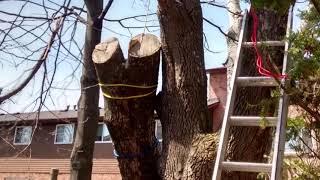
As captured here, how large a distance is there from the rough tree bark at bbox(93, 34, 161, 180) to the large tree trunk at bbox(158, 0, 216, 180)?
0.48 feet

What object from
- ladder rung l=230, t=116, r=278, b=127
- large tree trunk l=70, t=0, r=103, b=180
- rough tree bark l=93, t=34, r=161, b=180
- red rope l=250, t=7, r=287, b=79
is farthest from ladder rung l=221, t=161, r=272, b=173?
large tree trunk l=70, t=0, r=103, b=180

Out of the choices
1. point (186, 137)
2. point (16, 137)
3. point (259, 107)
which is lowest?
point (16, 137)

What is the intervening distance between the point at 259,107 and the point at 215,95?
13.6 metres

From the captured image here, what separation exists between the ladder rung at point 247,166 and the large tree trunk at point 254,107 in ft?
1.44

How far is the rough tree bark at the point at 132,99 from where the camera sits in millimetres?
4715

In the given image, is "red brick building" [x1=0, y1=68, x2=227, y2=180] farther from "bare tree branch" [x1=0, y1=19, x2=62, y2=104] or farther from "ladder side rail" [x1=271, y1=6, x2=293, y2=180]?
"ladder side rail" [x1=271, y1=6, x2=293, y2=180]

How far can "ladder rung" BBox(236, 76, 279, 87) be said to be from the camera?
164 inches

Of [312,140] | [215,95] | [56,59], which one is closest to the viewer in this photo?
[312,140]

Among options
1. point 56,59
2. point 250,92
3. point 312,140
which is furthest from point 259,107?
point 56,59

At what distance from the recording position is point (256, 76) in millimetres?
4438

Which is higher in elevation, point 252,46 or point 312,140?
point 252,46

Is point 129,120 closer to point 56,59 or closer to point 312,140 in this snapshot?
point 312,140

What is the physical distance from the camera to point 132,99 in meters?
4.72

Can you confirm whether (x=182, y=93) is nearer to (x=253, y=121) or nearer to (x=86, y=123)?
(x=253, y=121)
